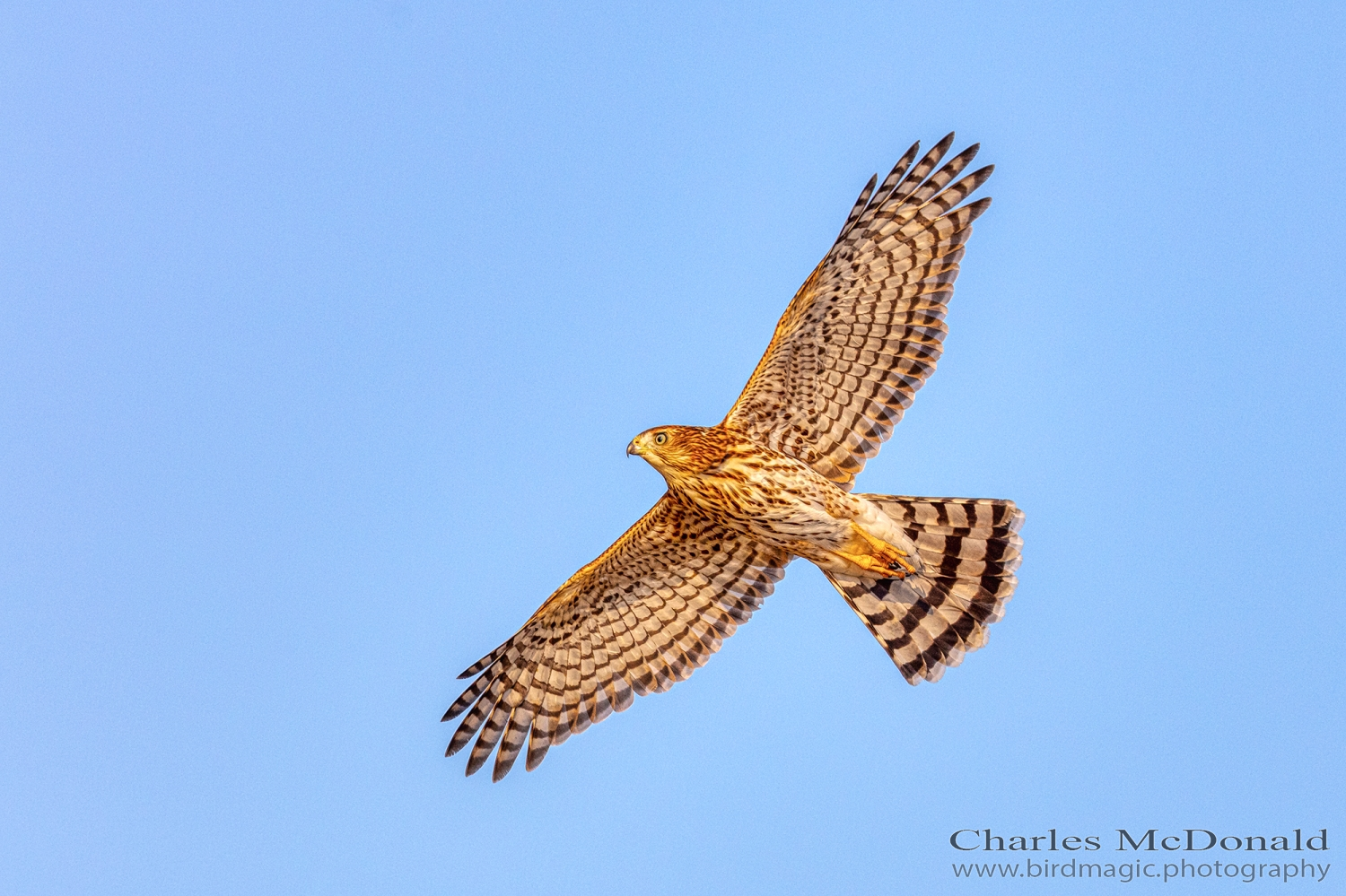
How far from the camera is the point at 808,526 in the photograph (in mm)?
9039

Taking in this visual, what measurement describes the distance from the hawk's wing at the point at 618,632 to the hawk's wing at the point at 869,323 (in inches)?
37.6

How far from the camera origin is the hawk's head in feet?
29.1

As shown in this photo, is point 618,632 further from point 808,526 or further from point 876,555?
point 876,555

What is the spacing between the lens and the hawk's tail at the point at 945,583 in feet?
30.0

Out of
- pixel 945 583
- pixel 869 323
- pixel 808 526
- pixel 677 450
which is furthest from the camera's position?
pixel 945 583

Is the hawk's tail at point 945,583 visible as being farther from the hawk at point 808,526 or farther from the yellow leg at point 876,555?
the yellow leg at point 876,555

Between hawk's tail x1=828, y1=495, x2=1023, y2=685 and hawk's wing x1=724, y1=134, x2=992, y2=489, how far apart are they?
639mm

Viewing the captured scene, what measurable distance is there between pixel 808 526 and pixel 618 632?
1.75m

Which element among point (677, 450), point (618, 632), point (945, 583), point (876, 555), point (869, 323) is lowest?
point (618, 632)

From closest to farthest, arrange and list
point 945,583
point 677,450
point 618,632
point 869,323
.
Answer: point 677,450
point 869,323
point 945,583
point 618,632

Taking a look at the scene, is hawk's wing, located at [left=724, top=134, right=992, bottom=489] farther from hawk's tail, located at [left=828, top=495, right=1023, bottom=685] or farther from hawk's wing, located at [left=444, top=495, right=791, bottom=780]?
hawk's wing, located at [left=444, top=495, right=791, bottom=780]

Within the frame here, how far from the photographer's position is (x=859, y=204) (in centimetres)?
914

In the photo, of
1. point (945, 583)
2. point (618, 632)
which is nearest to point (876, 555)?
point (945, 583)

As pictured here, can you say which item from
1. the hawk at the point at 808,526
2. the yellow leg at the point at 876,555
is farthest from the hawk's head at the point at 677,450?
the yellow leg at the point at 876,555
